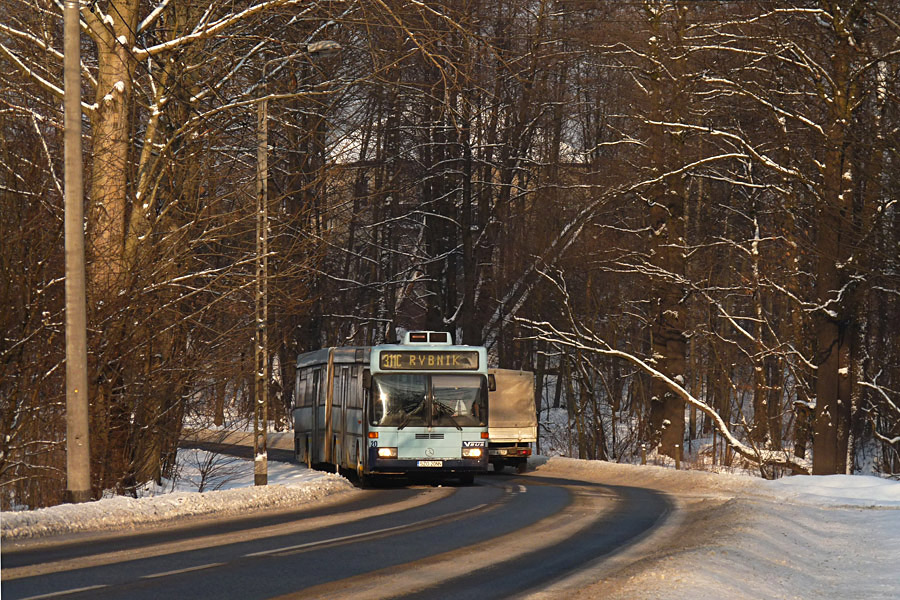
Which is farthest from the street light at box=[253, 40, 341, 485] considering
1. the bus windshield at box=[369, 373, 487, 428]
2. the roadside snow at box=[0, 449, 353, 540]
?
the bus windshield at box=[369, 373, 487, 428]

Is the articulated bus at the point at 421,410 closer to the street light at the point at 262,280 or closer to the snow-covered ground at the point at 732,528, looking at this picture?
the snow-covered ground at the point at 732,528

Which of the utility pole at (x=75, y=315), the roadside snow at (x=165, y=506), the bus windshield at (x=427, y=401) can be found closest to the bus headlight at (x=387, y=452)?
the bus windshield at (x=427, y=401)

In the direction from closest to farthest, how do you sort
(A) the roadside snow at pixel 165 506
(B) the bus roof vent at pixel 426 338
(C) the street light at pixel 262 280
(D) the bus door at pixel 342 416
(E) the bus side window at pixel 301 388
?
(A) the roadside snow at pixel 165 506 → (C) the street light at pixel 262 280 → (B) the bus roof vent at pixel 426 338 → (D) the bus door at pixel 342 416 → (E) the bus side window at pixel 301 388

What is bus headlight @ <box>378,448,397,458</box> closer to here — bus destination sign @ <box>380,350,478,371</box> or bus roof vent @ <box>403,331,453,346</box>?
bus destination sign @ <box>380,350,478,371</box>

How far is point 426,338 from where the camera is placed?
90.9 ft

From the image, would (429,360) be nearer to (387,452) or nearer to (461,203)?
A: (387,452)

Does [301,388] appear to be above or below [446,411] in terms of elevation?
below

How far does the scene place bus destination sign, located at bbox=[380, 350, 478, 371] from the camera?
26.5 meters

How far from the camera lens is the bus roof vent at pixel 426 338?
89.7ft

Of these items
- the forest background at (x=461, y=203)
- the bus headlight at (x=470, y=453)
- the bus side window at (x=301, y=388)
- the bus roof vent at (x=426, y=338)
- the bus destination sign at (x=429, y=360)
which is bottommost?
the bus headlight at (x=470, y=453)

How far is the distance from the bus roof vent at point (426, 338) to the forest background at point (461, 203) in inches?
102

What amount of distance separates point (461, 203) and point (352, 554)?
36588 millimetres

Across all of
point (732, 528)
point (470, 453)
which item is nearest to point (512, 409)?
point (470, 453)

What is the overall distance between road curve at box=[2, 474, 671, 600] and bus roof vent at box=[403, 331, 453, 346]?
6704mm
